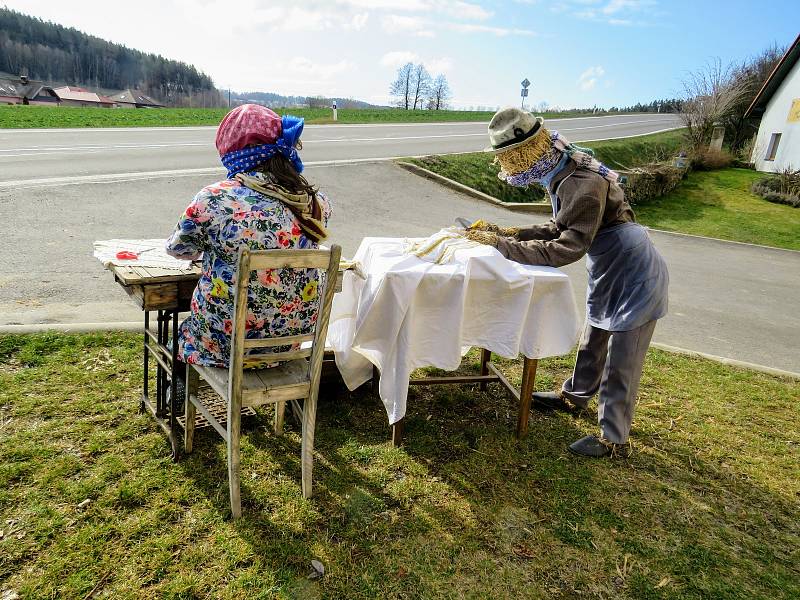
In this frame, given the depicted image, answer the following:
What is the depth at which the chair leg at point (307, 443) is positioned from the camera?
2926 mm

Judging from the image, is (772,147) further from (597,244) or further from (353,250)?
(597,244)

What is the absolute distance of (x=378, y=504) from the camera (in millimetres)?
3059

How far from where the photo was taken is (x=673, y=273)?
952cm

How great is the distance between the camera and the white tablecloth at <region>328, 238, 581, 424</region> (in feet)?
10.7

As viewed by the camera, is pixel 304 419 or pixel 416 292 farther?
pixel 416 292

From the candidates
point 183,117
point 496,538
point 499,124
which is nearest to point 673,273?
point 499,124

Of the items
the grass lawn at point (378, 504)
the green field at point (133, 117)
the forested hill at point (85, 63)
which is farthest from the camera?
the forested hill at point (85, 63)

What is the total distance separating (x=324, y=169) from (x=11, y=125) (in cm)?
1067

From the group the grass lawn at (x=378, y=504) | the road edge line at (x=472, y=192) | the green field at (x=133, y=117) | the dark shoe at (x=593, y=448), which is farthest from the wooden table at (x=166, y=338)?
the green field at (x=133, y=117)

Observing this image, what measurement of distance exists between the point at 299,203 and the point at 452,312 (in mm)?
1160

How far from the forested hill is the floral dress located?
10728 cm

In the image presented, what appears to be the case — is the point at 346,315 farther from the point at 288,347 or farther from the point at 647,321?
the point at 647,321

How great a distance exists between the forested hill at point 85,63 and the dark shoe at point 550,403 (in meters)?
107

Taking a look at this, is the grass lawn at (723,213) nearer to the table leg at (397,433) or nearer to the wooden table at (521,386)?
the wooden table at (521,386)
